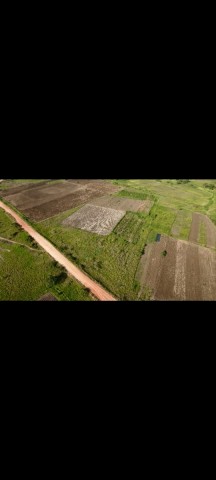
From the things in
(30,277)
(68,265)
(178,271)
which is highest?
(68,265)

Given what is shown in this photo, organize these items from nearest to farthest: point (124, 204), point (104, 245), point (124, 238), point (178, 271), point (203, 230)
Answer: point (178, 271) → point (104, 245) → point (124, 238) → point (203, 230) → point (124, 204)

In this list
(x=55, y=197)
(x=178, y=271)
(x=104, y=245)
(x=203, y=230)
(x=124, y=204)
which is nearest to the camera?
(x=178, y=271)

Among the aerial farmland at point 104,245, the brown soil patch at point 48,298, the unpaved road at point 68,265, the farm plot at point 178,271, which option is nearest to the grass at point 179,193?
the aerial farmland at point 104,245

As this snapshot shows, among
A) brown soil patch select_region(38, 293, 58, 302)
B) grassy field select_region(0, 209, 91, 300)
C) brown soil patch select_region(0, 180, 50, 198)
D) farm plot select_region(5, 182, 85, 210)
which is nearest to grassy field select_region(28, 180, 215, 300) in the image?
grassy field select_region(0, 209, 91, 300)

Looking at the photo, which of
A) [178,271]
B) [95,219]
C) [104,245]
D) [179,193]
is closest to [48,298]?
[104,245]

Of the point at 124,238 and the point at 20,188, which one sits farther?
the point at 20,188

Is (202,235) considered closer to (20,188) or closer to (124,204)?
(124,204)

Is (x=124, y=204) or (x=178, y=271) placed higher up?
(x=124, y=204)
